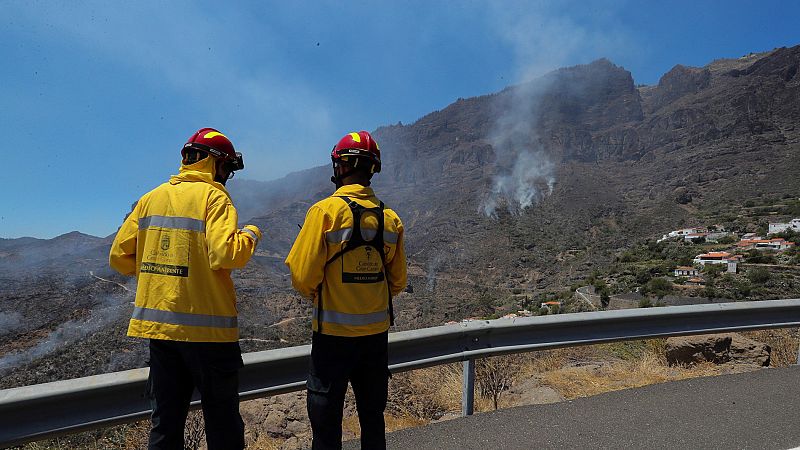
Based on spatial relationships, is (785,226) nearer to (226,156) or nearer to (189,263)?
(226,156)

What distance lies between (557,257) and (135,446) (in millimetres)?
94897

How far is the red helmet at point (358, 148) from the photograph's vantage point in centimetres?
254

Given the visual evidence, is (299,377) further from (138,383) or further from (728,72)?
(728,72)

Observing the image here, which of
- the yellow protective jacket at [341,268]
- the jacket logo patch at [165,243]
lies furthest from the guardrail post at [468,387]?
the jacket logo patch at [165,243]

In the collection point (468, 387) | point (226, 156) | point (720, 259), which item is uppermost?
point (226, 156)

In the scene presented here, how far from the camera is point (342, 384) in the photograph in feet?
8.05

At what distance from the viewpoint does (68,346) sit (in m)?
15.4

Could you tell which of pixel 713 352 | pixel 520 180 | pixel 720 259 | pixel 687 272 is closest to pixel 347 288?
pixel 713 352

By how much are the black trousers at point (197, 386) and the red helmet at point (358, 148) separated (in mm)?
1094

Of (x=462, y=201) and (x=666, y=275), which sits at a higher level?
(x=462, y=201)

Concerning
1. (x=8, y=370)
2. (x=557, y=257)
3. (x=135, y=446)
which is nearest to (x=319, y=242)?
(x=135, y=446)

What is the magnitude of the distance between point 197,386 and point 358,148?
139cm

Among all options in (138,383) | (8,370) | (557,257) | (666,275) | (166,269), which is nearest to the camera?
(166,269)

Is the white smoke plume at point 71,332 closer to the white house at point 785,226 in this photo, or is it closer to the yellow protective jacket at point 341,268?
the yellow protective jacket at point 341,268
